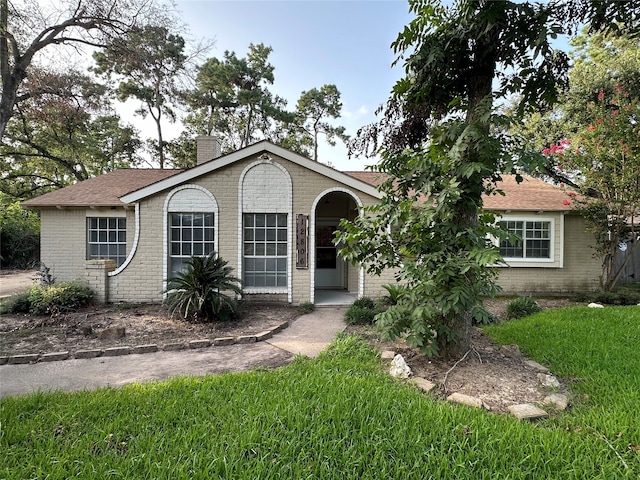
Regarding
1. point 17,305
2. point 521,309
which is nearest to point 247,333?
point 17,305

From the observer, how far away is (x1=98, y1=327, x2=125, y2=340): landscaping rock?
17.0 feet

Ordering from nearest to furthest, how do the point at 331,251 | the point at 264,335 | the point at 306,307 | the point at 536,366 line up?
the point at 536,366, the point at 264,335, the point at 306,307, the point at 331,251

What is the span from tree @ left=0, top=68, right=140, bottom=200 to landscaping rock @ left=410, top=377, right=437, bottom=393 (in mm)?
18698

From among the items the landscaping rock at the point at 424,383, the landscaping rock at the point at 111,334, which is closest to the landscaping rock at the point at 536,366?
the landscaping rock at the point at 424,383

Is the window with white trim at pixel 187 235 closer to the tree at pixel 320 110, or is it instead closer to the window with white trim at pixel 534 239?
the window with white trim at pixel 534 239

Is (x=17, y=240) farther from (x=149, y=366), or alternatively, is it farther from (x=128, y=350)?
(x=149, y=366)

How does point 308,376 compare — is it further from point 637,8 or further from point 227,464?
point 637,8

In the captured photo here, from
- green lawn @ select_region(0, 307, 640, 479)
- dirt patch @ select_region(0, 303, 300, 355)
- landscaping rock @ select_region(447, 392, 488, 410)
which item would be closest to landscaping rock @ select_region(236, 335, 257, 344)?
dirt patch @ select_region(0, 303, 300, 355)

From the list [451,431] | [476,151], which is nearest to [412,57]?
[476,151]

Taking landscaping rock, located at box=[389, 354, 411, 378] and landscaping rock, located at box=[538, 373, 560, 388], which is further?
landscaping rock, located at box=[389, 354, 411, 378]

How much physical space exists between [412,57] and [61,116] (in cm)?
2066

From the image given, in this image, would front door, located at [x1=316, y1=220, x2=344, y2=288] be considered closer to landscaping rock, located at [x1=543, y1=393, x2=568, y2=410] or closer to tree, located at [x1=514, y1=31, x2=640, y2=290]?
tree, located at [x1=514, y1=31, x2=640, y2=290]

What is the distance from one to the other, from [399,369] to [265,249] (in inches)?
203

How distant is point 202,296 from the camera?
5984 millimetres
